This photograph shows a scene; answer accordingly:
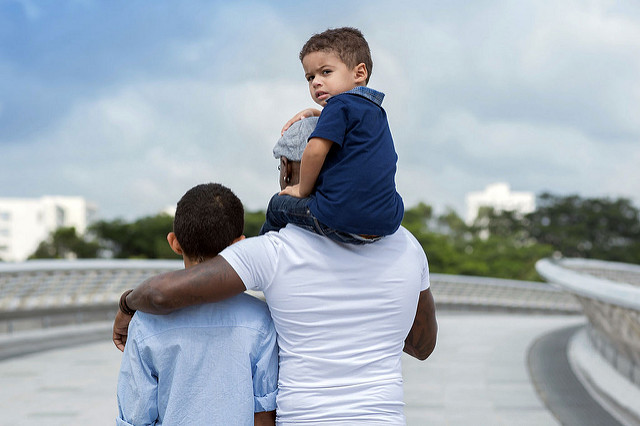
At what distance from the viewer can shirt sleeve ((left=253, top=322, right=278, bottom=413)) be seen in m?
1.92

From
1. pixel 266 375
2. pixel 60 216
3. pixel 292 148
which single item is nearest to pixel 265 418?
pixel 266 375

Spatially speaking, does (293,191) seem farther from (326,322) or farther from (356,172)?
(326,322)

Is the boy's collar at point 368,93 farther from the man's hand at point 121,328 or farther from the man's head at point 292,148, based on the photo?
the man's hand at point 121,328

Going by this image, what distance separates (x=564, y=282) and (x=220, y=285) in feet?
19.3

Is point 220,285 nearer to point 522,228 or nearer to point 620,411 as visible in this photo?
point 620,411

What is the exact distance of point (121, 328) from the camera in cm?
205

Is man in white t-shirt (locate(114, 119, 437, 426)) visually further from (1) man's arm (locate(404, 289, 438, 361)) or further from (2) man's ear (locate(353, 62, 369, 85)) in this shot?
(2) man's ear (locate(353, 62, 369, 85))

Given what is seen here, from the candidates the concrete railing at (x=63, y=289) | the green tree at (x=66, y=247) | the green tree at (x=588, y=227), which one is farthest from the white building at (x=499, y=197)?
the concrete railing at (x=63, y=289)

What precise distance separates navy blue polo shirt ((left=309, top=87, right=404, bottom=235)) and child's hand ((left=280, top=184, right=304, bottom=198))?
51 millimetres

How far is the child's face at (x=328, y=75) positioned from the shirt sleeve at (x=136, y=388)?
32.5 inches

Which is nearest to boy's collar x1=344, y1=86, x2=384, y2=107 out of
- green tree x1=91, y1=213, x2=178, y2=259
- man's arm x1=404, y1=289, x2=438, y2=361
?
man's arm x1=404, y1=289, x2=438, y2=361

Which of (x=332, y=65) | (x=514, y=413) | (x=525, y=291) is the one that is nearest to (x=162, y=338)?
(x=332, y=65)

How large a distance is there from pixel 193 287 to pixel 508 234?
5358 cm

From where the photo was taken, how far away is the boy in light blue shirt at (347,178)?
1834 mm
